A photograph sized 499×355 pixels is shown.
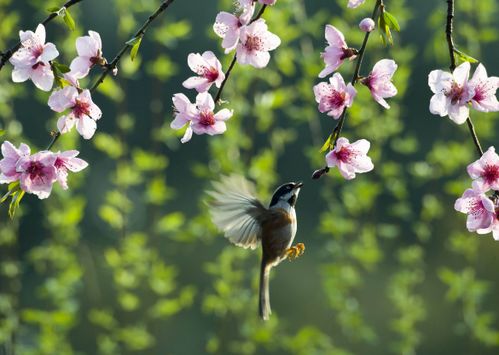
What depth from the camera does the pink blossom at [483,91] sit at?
1.23 m

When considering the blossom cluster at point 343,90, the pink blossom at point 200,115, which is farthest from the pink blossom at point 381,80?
the pink blossom at point 200,115

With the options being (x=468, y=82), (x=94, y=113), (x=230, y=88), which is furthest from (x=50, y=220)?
(x=468, y=82)

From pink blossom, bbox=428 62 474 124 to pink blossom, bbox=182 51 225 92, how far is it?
33 cm

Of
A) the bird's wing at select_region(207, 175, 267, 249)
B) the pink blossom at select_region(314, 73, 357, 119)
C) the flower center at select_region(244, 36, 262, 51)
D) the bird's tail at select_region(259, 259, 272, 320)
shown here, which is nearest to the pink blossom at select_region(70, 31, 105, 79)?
the flower center at select_region(244, 36, 262, 51)

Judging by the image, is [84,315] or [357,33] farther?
[84,315]

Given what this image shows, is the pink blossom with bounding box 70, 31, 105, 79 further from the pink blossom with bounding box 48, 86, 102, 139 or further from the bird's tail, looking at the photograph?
the bird's tail

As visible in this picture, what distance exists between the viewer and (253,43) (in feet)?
4.21

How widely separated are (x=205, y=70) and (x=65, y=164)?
26 cm

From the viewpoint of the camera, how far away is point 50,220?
3229 mm

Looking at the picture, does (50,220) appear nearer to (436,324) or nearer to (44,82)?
(44,82)

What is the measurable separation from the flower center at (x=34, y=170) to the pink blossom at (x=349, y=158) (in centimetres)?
42

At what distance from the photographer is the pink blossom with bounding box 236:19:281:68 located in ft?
4.09

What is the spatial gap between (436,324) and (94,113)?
4194mm

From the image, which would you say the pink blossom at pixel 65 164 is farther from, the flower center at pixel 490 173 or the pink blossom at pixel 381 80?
the flower center at pixel 490 173
